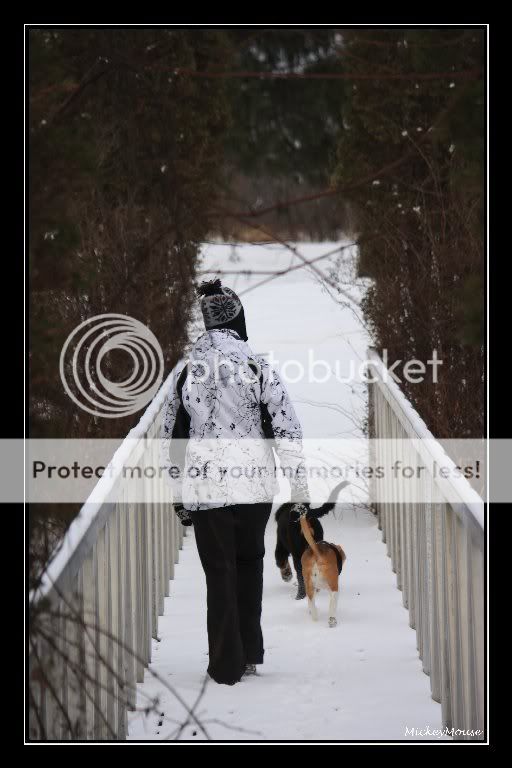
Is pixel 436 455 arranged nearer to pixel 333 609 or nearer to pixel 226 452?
pixel 226 452

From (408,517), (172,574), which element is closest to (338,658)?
(408,517)

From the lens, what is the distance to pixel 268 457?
463cm

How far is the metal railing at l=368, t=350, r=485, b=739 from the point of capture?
3064 millimetres

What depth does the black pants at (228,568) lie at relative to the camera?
465 centimetres

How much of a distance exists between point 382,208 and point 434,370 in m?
1.34

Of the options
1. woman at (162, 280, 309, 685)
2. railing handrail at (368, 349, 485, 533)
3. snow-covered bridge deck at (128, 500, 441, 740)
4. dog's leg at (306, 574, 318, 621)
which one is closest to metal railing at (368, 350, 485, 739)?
railing handrail at (368, 349, 485, 533)

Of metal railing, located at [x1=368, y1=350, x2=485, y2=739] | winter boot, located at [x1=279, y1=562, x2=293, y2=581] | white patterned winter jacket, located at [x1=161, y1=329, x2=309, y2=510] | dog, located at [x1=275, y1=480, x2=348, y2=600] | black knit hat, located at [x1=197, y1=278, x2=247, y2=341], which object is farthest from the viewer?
winter boot, located at [x1=279, y1=562, x2=293, y2=581]

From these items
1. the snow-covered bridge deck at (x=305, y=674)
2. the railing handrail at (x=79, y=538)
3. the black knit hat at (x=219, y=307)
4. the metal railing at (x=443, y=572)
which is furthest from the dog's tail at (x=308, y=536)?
the railing handrail at (x=79, y=538)

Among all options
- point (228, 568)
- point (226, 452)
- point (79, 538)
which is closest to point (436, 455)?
point (226, 452)

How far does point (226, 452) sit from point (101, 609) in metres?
1.18

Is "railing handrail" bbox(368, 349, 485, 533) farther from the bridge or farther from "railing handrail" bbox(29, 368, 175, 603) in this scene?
"railing handrail" bbox(29, 368, 175, 603)

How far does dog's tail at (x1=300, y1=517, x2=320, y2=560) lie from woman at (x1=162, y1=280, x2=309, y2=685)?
79 centimetres

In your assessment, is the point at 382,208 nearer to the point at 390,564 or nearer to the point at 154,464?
the point at 390,564

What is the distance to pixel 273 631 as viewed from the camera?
5.71m
